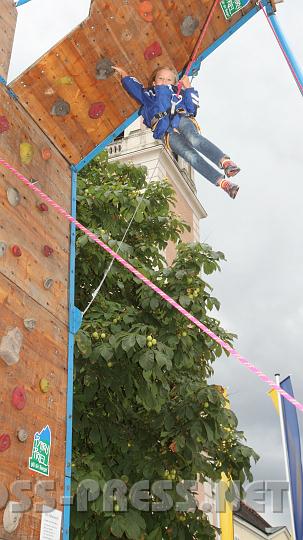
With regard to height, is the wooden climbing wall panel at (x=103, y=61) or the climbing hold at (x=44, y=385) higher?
the wooden climbing wall panel at (x=103, y=61)

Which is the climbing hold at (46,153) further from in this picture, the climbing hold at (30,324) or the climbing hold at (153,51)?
the climbing hold at (30,324)

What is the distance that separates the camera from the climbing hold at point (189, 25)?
5480 millimetres

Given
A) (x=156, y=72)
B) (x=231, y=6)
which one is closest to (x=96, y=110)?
(x=156, y=72)

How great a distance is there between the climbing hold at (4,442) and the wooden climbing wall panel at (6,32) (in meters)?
2.87

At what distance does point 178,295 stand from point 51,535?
3.82 m

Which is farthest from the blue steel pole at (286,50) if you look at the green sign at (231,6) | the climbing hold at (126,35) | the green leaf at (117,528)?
the green leaf at (117,528)

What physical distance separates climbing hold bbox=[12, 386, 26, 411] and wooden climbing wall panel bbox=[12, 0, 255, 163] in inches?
93.2

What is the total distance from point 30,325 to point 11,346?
31cm

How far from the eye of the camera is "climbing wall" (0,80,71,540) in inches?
160

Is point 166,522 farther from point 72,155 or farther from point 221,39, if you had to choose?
point 221,39

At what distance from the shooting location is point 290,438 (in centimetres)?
1148

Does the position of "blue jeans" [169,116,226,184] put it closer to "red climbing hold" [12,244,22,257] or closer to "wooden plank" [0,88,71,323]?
"wooden plank" [0,88,71,323]

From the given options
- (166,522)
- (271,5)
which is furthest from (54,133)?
(166,522)

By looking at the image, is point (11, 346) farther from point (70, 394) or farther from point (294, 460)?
point (294, 460)
